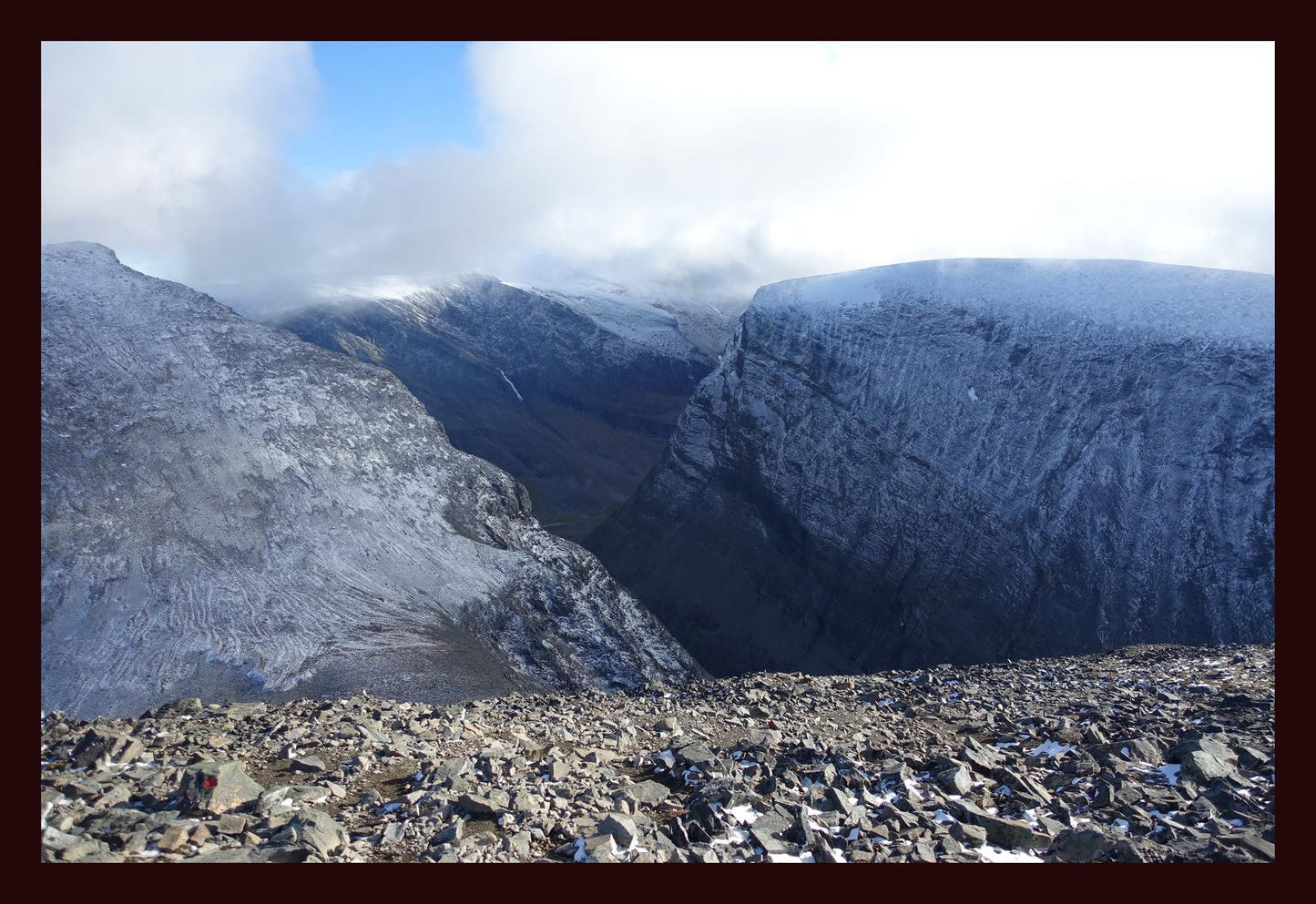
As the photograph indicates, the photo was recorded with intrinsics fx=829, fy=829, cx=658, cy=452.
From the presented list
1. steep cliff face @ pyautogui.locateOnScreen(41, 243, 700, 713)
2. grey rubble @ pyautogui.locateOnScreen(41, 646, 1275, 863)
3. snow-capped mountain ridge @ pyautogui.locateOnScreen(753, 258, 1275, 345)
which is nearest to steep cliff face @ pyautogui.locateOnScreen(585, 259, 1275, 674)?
snow-capped mountain ridge @ pyautogui.locateOnScreen(753, 258, 1275, 345)

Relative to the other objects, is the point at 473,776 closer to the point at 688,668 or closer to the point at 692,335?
the point at 688,668

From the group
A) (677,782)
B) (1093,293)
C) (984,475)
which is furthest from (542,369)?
(677,782)

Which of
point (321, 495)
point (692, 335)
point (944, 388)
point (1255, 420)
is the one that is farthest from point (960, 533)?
point (692, 335)

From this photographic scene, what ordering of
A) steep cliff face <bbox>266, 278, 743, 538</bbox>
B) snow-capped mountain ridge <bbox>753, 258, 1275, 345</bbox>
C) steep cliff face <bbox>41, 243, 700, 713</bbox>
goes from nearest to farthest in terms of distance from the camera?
steep cliff face <bbox>41, 243, 700, 713</bbox>, snow-capped mountain ridge <bbox>753, 258, 1275, 345</bbox>, steep cliff face <bbox>266, 278, 743, 538</bbox>

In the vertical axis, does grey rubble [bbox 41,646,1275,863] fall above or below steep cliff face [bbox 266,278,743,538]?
below

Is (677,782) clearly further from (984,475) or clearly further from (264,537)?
(984,475)

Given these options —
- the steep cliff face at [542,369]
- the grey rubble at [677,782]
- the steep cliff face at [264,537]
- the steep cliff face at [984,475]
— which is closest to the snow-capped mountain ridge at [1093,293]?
the steep cliff face at [984,475]

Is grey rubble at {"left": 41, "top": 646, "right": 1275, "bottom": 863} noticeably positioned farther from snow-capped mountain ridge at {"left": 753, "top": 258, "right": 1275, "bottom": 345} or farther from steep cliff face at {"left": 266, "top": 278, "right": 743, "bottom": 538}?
steep cliff face at {"left": 266, "top": 278, "right": 743, "bottom": 538}
